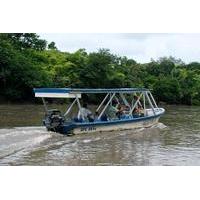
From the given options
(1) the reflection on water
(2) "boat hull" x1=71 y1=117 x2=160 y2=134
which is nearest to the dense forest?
(2) "boat hull" x1=71 y1=117 x2=160 y2=134

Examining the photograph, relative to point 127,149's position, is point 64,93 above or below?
above

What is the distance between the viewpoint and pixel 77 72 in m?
57.0

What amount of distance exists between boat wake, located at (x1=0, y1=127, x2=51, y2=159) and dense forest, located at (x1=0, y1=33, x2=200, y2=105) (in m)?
27.9

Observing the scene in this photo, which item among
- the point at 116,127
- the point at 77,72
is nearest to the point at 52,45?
the point at 77,72

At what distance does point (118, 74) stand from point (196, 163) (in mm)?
46320

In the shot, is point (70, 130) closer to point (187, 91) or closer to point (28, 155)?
point (28, 155)

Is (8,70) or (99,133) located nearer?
(99,133)

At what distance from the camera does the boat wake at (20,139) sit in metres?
16.2

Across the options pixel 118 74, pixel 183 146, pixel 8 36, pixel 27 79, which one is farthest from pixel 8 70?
pixel 183 146

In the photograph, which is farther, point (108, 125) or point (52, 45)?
point (52, 45)

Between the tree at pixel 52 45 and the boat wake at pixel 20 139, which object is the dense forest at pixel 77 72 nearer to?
the tree at pixel 52 45

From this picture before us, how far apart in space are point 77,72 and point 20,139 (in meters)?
39.3

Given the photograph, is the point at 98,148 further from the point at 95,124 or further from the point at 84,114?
the point at 84,114

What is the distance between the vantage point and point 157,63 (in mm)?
81562
